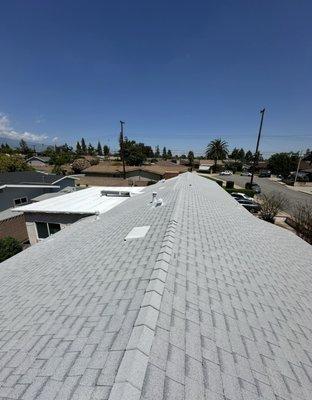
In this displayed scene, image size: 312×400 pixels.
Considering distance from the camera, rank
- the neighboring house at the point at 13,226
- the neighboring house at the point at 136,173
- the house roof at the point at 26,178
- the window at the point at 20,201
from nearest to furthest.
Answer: the neighboring house at the point at 13,226, the window at the point at 20,201, the house roof at the point at 26,178, the neighboring house at the point at 136,173

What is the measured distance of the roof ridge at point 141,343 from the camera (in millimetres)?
1937

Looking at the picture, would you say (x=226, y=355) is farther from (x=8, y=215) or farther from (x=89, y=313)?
(x=8, y=215)

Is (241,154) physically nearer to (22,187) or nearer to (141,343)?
(22,187)

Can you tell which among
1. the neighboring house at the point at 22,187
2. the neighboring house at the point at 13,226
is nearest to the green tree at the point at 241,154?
the neighboring house at the point at 22,187

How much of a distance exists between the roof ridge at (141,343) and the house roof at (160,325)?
11 mm

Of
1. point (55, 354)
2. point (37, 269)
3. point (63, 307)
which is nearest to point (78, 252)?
point (37, 269)

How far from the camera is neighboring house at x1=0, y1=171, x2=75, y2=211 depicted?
22.3 meters

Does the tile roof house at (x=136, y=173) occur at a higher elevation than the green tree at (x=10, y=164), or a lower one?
lower

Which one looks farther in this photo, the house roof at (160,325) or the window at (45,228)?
the window at (45,228)

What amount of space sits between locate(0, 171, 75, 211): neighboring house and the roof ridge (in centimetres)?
2348

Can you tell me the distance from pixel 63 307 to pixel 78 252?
3464 millimetres

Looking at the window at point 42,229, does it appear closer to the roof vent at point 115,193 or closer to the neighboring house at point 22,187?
the roof vent at point 115,193

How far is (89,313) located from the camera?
367cm

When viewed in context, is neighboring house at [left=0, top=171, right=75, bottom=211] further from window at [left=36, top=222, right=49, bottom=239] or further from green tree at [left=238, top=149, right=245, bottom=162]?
green tree at [left=238, top=149, right=245, bottom=162]
